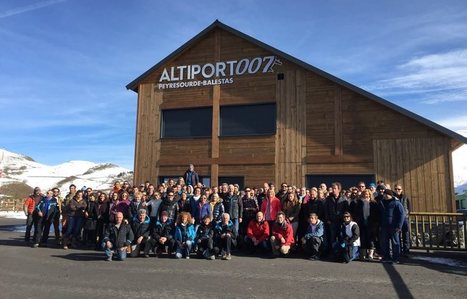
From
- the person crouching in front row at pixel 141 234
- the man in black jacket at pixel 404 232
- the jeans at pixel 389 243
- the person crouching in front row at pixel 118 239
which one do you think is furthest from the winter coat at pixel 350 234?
the person crouching in front row at pixel 118 239

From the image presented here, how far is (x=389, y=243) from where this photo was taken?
10078 millimetres

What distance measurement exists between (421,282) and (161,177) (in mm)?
12398

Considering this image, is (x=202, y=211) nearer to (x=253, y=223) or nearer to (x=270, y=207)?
(x=253, y=223)

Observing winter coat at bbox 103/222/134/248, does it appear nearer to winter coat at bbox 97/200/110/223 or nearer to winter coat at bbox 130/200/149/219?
winter coat at bbox 130/200/149/219

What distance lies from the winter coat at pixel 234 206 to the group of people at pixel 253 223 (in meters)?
0.02

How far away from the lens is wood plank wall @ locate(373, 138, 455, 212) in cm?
1409

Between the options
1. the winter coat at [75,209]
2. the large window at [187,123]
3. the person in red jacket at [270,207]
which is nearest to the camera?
the person in red jacket at [270,207]

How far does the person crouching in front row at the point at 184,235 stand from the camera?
10.3 meters

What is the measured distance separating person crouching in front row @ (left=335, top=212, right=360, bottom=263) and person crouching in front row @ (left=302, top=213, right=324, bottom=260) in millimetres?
454

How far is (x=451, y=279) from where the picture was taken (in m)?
7.82

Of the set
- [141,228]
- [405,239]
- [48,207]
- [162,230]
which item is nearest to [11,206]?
[48,207]

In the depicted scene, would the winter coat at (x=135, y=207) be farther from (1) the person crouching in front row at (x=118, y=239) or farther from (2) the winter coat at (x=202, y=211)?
(2) the winter coat at (x=202, y=211)

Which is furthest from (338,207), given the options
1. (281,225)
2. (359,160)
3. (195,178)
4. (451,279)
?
(195,178)

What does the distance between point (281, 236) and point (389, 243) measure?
2.60m
